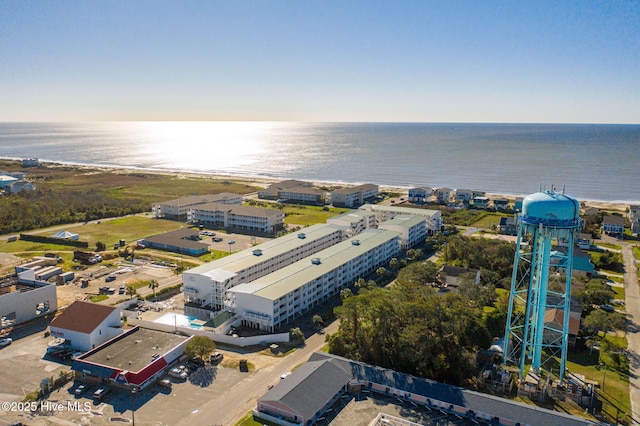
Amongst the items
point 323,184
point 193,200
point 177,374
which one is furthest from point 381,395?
point 323,184

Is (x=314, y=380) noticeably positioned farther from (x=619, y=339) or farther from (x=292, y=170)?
(x=292, y=170)

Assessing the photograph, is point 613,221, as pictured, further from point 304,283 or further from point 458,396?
point 458,396

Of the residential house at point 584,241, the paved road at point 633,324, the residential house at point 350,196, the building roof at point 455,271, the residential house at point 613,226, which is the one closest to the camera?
the paved road at point 633,324

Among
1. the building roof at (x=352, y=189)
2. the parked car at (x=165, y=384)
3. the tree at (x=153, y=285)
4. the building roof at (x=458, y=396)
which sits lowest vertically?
the parked car at (x=165, y=384)

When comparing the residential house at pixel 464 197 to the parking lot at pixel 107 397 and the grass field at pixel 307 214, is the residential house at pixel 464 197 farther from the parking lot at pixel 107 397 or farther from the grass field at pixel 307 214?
the parking lot at pixel 107 397

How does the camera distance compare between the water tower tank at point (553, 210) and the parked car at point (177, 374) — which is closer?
the water tower tank at point (553, 210)

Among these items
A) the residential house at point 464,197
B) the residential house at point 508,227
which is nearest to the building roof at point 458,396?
the residential house at point 508,227

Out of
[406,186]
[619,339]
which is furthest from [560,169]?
[619,339]

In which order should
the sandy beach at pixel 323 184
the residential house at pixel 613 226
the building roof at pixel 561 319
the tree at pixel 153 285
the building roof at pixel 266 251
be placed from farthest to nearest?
1. the sandy beach at pixel 323 184
2. the residential house at pixel 613 226
3. the tree at pixel 153 285
4. the building roof at pixel 266 251
5. the building roof at pixel 561 319
